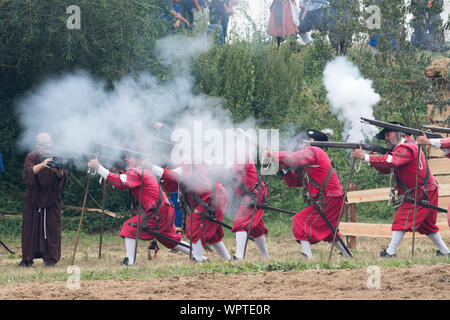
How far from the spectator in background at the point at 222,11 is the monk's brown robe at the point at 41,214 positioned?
903 cm

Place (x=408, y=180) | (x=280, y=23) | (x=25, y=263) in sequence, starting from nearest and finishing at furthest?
(x=408, y=180) < (x=25, y=263) < (x=280, y=23)

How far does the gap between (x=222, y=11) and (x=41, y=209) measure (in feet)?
31.7

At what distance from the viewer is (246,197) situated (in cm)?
1098

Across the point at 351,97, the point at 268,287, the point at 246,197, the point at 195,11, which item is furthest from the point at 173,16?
the point at 268,287

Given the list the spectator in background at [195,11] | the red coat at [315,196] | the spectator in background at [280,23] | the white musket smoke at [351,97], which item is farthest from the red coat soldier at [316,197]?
the spectator in background at [280,23]

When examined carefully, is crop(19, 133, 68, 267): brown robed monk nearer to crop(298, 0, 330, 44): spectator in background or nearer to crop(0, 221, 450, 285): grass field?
crop(0, 221, 450, 285): grass field

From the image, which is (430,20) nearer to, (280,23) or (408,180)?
(408,180)

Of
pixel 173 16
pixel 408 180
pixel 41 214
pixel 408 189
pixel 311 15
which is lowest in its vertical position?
pixel 41 214

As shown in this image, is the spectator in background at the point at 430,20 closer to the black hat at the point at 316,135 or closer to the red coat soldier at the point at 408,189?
the red coat soldier at the point at 408,189

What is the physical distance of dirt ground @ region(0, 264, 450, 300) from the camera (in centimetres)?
662

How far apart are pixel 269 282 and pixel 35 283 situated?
8.38 ft

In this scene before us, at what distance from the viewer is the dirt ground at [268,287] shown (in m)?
6.62

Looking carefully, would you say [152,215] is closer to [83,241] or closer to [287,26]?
[83,241]
